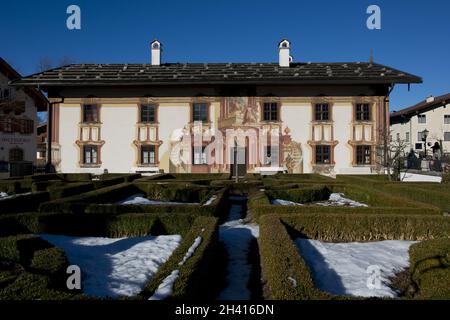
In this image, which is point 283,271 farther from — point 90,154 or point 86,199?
point 90,154

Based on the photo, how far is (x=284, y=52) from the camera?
24469mm

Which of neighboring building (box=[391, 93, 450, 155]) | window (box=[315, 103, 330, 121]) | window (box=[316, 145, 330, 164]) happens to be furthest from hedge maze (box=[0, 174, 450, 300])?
neighboring building (box=[391, 93, 450, 155])

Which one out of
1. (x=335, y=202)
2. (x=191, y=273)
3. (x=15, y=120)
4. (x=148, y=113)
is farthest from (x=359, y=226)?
(x=15, y=120)

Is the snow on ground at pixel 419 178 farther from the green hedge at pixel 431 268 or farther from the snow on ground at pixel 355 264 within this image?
the green hedge at pixel 431 268

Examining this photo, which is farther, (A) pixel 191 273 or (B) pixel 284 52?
(B) pixel 284 52

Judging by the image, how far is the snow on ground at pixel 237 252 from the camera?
4.58m

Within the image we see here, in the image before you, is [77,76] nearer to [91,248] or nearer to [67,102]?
[67,102]

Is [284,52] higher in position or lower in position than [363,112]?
higher

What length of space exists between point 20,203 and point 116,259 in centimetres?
625

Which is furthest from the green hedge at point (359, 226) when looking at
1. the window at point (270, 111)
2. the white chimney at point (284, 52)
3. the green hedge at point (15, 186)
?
the white chimney at point (284, 52)

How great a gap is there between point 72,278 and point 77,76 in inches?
850

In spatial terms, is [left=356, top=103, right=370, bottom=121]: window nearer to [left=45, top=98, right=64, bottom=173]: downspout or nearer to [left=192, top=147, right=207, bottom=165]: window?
[left=192, top=147, right=207, bottom=165]: window

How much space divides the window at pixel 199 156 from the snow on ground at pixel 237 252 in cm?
1267
